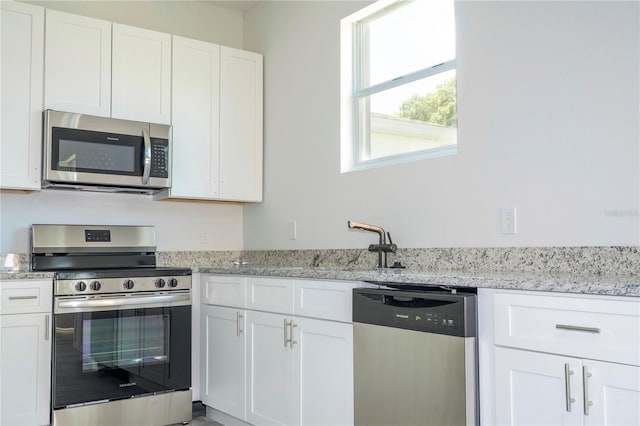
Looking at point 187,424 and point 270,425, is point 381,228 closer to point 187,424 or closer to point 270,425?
point 270,425

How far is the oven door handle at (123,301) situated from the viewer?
304 centimetres

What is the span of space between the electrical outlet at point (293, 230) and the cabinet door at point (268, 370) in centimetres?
79

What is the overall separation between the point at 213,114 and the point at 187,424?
76.8 inches

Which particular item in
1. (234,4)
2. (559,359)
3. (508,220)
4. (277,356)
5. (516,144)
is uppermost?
(234,4)

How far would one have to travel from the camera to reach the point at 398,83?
10.5ft

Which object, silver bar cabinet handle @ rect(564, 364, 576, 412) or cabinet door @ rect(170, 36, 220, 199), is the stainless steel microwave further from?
silver bar cabinet handle @ rect(564, 364, 576, 412)

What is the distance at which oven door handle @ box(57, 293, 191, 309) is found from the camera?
3039 millimetres

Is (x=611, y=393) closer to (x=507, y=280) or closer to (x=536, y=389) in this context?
(x=536, y=389)

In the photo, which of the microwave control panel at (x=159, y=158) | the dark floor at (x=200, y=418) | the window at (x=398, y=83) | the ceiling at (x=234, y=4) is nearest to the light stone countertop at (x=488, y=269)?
the window at (x=398, y=83)

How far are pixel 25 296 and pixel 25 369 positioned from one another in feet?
1.17

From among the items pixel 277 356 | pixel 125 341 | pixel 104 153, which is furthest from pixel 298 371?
pixel 104 153

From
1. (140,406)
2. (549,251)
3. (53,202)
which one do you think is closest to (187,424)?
(140,406)

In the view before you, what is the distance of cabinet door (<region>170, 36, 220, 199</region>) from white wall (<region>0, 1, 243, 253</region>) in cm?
35

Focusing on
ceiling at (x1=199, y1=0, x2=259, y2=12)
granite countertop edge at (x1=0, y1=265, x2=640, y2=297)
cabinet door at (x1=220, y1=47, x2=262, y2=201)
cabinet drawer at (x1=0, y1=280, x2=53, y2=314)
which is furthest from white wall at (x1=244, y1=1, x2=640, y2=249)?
cabinet drawer at (x1=0, y1=280, x2=53, y2=314)
